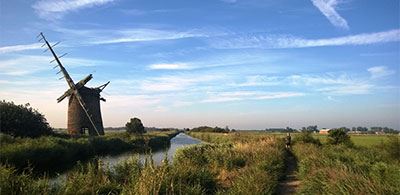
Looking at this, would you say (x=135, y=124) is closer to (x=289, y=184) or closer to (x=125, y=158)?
(x=125, y=158)

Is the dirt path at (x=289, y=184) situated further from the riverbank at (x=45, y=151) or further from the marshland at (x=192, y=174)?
the riverbank at (x=45, y=151)

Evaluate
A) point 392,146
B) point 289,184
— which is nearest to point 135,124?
point 392,146

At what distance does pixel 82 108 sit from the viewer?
43500mm

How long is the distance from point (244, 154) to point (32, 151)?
37.9 feet

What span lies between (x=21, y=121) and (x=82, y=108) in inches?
367

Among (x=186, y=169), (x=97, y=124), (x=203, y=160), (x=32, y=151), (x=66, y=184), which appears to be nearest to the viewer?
(x=66, y=184)

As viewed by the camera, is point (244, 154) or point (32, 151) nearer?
point (244, 154)

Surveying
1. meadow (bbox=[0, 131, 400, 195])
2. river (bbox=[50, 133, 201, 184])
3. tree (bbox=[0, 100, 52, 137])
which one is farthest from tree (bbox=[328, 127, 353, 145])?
tree (bbox=[0, 100, 52, 137])

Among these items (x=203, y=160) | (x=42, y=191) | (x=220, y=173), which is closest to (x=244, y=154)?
(x=203, y=160)

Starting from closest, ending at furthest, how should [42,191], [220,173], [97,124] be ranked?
1. [42,191]
2. [220,173]
3. [97,124]

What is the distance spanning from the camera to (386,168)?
13.1 m

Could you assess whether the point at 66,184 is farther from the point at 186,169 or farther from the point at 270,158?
the point at 270,158

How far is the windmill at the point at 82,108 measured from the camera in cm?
4350

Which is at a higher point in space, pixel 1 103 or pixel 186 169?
pixel 1 103
